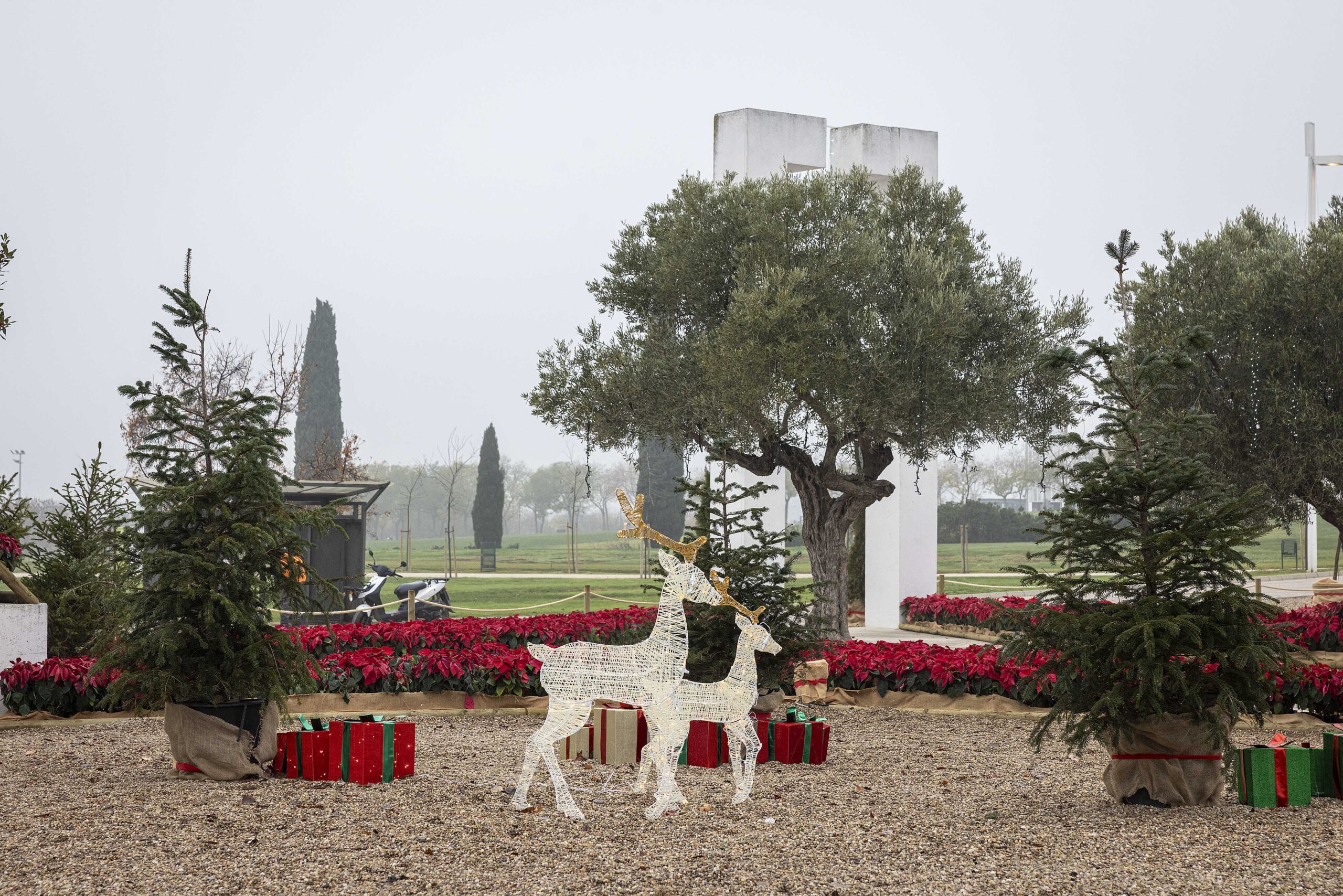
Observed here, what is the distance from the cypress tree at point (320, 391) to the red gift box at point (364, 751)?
1356 inches

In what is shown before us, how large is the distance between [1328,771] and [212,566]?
6559 mm

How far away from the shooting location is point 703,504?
9.24 m

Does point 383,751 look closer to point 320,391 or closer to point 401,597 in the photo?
point 401,597

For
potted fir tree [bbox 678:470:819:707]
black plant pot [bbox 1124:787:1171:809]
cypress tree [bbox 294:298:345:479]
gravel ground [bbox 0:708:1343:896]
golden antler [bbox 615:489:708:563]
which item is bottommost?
gravel ground [bbox 0:708:1343:896]

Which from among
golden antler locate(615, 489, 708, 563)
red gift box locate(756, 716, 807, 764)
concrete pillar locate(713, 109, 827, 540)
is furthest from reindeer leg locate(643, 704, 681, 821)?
concrete pillar locate(713, 109, 827, 540)

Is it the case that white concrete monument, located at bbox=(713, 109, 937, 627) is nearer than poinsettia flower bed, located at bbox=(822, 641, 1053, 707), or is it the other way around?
poinsettia flower bed, located at bbox=(822, 641, 1053, 707)

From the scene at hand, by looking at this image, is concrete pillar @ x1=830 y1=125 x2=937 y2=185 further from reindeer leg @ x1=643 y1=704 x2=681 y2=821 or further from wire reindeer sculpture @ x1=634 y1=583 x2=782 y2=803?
reindeer leg @ x1=643 y1=704 x2=681 y2=821

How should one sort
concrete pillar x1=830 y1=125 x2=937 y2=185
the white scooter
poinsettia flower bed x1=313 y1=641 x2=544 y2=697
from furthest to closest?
the white scooter, concrete pillar x1=830 y1=125 x2=937 y2=185, poinsettia flower bed x1=313 y1=641 x2=544 y2=697

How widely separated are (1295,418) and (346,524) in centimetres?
1450

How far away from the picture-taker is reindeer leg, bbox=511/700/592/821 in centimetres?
582

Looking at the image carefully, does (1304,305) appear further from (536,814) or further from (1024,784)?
(536,814)

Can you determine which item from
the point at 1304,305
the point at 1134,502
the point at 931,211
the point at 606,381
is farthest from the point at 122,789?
the point at 1304,305

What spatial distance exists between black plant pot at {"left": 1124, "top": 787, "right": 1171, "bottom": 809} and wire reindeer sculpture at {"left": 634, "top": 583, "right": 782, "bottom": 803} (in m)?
2.07

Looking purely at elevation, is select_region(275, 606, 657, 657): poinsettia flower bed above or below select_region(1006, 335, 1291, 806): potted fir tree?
below
